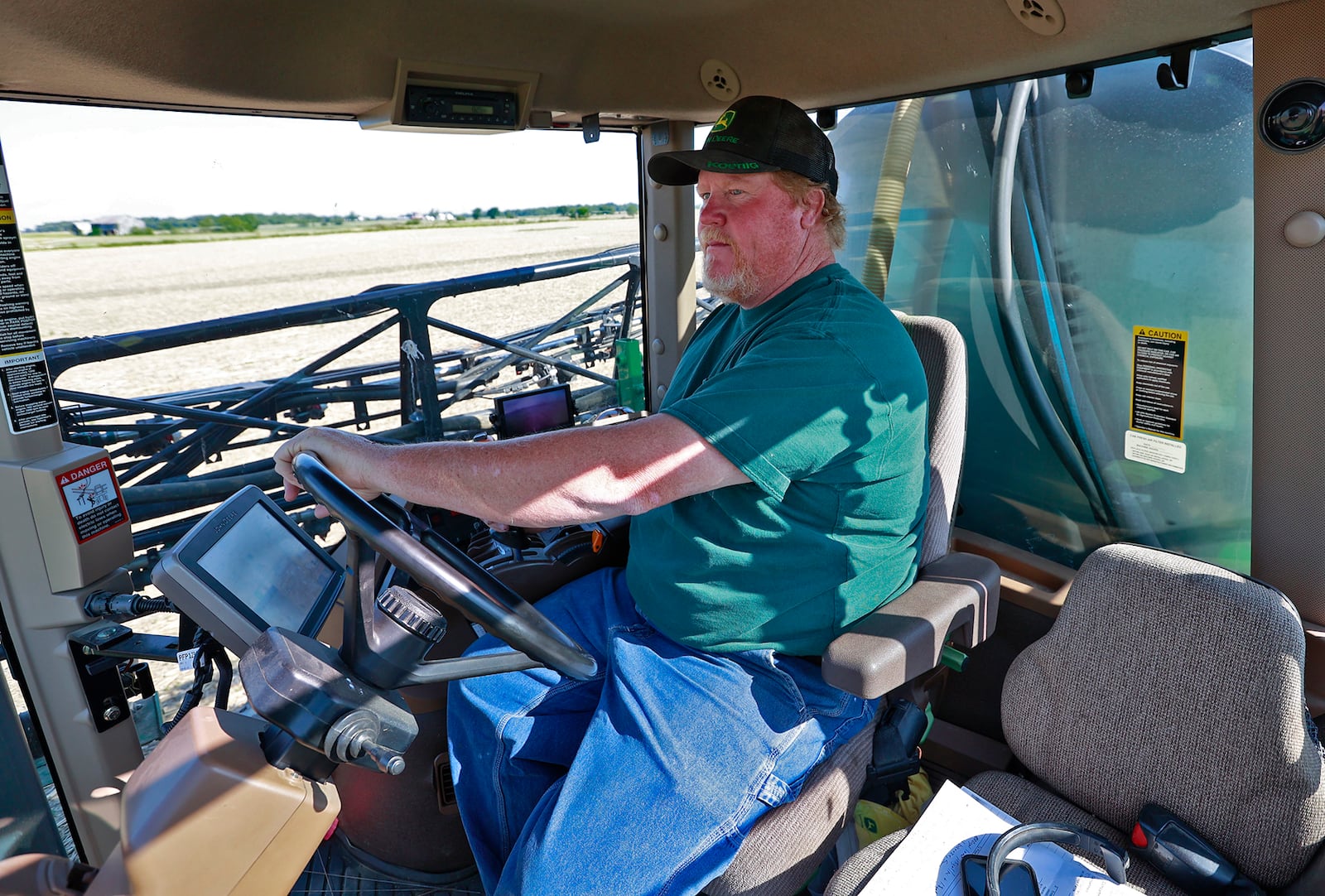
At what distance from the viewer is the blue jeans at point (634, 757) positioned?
4.36 feet

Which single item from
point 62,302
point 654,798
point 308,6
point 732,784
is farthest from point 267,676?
point 62,302

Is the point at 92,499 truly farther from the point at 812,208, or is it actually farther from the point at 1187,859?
the point at 1187,859

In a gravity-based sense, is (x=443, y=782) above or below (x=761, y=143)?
below

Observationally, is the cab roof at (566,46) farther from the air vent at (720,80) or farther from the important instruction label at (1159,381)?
the important instruction label at (1159,381)

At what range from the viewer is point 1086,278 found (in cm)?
229

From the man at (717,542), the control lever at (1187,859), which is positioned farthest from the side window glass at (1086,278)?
the control lever at (1187,859)

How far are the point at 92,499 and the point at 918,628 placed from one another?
1590 mm

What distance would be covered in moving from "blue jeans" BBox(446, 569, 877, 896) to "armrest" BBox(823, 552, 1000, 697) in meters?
0.15

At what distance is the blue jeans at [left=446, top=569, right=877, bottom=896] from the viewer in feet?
4.36

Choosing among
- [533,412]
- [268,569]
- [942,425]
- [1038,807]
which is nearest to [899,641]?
[1038,807]

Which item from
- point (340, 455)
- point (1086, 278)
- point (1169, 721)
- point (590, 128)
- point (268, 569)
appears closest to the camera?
point (340, 455)

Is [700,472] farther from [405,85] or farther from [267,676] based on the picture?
[405,85]

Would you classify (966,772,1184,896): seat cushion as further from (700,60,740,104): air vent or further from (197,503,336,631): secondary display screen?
(700,60,740,104): air vent

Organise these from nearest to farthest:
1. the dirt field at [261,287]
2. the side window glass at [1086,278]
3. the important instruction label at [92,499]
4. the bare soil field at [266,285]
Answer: the important instruction label at [92,499]
the side window glass at [1086,278]
the dirt field at [261,287]
the bare soil field at [266,285]
